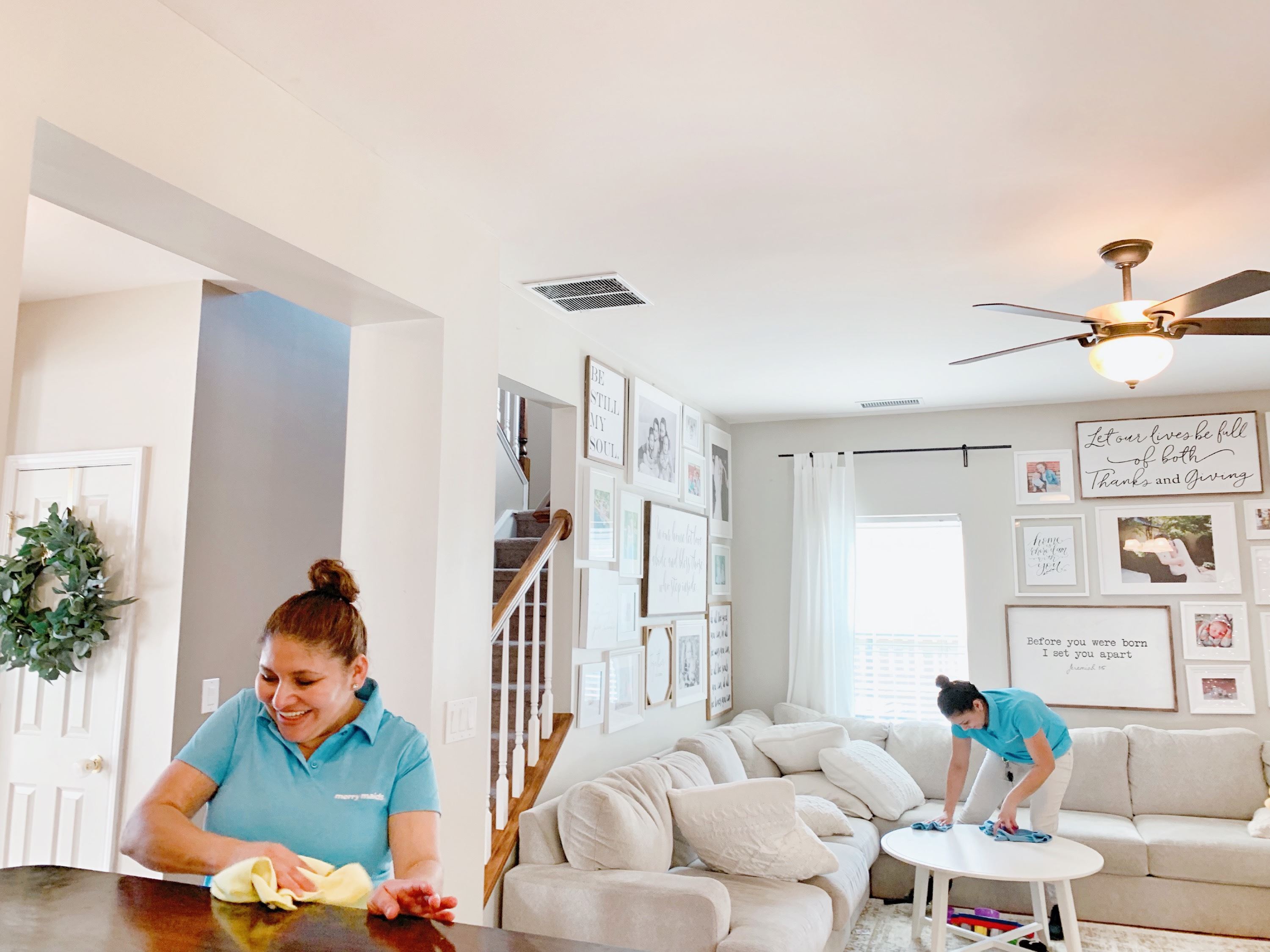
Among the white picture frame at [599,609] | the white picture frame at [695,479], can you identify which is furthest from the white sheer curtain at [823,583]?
the white picture frame at [599,609]

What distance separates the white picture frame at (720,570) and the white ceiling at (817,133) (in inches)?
88.2

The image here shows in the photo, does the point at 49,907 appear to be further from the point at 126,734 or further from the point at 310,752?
the point at 126,734

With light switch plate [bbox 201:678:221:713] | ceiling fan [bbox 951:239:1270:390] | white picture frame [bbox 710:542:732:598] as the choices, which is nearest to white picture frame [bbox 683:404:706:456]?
white picture frame [bbox 710:542:732:598]

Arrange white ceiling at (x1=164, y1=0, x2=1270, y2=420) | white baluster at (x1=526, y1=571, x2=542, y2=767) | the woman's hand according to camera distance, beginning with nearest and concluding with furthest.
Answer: the woman's hand < white ceiling at (x1=164, y1=0, x2=1270, y2=420) < white baluster at (x1=526, y1=571, x2=542, y2=767)

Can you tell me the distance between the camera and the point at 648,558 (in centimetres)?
471

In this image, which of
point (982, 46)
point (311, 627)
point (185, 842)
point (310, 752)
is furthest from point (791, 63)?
point (185, 842)

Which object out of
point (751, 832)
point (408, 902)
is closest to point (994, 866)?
point (751, 832)

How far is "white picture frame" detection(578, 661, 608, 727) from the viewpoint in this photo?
13.1 ft

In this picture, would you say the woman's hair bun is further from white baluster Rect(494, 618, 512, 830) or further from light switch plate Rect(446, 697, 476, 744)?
white baluster Rect(494, 618, 512, 830)

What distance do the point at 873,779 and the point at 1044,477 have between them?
7.03 ft

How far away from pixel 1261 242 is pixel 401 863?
3.25 m

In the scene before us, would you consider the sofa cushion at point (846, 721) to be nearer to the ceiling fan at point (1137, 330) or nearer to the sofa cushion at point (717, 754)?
the sofa cushion at point (717, 754)

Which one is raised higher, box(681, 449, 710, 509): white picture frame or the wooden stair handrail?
box(681, 449, 710, 509): white picture frame

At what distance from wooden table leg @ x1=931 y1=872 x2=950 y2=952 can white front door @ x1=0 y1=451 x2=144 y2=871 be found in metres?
2.95
